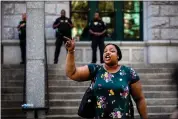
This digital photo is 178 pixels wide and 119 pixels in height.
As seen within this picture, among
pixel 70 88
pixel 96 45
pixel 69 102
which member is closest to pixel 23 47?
pixel 96 45

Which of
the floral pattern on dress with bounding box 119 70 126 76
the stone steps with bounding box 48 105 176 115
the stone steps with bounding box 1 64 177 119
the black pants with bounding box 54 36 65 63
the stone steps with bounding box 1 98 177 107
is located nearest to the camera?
the floral pattern on dress with bounding box 119 70 126 76

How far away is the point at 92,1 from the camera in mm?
18047

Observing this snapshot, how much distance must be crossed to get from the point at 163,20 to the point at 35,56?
703 cm

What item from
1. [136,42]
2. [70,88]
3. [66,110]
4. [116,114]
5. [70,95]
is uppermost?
[136,42]

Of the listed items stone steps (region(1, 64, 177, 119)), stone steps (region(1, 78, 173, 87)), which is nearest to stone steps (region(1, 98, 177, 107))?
stone steps (region(1, 64, 177, 119))

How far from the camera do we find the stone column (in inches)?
432

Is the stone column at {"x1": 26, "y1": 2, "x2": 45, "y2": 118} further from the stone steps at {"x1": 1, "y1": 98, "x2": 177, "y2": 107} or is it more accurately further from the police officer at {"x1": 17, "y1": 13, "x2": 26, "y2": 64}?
the police officer at {"x1": 17, "y1": 13, "x2": 26, "y2": 64}

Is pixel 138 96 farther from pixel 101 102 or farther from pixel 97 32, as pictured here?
pixel 97 32

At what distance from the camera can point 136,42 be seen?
1745cm

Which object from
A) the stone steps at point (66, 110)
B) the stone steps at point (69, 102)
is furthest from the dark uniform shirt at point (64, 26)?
the stone steps at point (66, 110)

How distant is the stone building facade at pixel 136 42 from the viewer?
16.6 m

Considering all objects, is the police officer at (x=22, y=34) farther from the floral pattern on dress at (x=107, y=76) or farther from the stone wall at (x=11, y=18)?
the floral pattern on dress at (x=107, y=76)

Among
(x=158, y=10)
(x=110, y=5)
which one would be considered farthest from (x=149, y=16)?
(x=110, y=5)

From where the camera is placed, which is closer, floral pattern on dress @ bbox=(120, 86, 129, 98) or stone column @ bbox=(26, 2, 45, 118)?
floral pattern on dress @ bbox=(120, 86, 129, 98)
